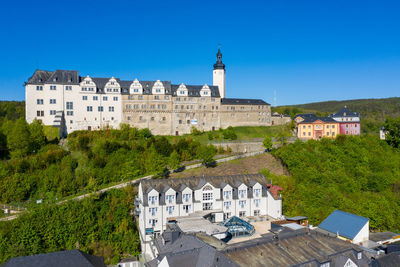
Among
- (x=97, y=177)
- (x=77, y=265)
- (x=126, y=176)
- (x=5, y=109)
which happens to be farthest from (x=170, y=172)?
(x=5, y=109)

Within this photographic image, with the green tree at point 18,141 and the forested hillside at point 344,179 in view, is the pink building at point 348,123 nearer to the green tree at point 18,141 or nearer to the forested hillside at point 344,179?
the forested hillside at point 344,179

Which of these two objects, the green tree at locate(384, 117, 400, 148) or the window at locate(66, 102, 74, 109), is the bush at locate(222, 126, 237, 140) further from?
the green tree at locate(384, 117, 400, 148)

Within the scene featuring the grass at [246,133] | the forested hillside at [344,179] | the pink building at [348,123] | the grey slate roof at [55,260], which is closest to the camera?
the grey slate roof at [55,260]

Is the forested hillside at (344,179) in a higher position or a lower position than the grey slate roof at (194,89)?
lower

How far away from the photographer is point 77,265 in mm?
22000

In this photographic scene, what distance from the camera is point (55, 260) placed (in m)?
22.0

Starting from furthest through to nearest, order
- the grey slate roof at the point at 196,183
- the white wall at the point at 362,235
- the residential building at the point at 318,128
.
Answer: the residential building at the point at 318,128
the grey slate roof at the point at 196,183
the white wall at the point at 362,235

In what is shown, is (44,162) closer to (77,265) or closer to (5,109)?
(77,265)

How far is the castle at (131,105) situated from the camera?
50156 mm

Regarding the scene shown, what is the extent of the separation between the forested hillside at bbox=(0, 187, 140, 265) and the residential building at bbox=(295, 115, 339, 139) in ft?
122

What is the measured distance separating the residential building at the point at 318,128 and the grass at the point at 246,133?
5.47m

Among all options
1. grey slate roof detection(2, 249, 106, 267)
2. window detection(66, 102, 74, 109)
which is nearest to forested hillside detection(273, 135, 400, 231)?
grey slate roof detection(2, 249, 106, 267)

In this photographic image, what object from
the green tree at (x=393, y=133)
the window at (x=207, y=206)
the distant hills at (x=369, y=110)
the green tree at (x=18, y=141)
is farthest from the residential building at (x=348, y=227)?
the distant hills at (x=369, y=110)

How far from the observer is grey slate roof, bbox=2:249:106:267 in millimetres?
21453
